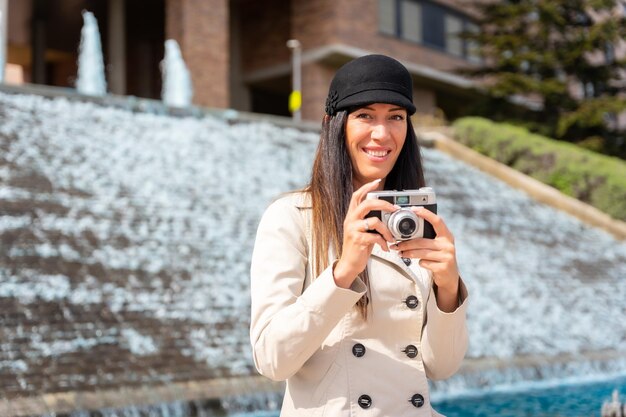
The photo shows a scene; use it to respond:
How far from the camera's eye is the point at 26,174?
925cm

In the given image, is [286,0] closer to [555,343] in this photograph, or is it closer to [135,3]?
[135,3]

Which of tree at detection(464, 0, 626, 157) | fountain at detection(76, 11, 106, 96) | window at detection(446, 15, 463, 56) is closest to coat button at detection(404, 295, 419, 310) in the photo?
fountain at detection(76, 11, 106, 96)

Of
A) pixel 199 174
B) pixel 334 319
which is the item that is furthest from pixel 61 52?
pixel 334 319

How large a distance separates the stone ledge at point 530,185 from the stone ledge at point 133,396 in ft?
33.0

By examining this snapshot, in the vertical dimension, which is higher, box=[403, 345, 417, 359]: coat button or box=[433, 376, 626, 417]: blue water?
box=[403, 345, 417, 359]: coat button

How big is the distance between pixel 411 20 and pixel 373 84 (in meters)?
26.7

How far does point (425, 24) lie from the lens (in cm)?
2819

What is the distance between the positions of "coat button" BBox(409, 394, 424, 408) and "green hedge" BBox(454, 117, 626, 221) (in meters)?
14.3

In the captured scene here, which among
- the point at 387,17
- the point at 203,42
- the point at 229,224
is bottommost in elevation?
the point at 229,224

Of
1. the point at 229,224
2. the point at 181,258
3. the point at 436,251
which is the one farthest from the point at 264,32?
the point at 436,251

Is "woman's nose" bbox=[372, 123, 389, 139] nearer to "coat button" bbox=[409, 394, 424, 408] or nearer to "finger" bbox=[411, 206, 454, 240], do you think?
"finger" bbox=[411, 206, 454, 240]

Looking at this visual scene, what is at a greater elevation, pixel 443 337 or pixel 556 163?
pixel 556 163

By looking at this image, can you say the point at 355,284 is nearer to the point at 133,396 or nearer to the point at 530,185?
the point at 133,396

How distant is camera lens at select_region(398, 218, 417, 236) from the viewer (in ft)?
5.92
